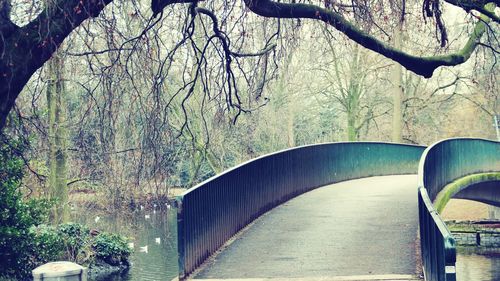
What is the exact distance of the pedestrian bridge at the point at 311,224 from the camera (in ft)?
33.0

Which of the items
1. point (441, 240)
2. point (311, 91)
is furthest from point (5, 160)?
point (311, 91)

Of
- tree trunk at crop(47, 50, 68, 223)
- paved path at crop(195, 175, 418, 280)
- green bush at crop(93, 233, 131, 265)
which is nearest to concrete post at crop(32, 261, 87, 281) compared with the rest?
paved path at crop(195, 175, 418, 280)

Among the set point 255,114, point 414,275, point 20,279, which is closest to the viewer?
point 414,275

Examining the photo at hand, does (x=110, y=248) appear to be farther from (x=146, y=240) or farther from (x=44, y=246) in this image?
(x=44, y=246)

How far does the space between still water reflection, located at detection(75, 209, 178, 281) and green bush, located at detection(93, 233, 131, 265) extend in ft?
1.69

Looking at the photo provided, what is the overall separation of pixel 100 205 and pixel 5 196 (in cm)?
1003

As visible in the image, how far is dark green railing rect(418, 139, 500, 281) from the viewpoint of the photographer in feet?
22.3

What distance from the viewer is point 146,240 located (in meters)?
27.8

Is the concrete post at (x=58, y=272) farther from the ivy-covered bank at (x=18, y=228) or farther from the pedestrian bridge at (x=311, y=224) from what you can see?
the ivy-covered bank at (x=18, y=228)

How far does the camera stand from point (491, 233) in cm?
3928

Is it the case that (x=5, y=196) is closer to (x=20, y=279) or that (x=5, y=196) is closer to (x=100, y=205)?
(x=20, y=279)

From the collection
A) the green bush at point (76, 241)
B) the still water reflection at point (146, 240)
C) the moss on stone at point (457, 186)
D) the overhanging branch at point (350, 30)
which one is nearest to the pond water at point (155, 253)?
the still water reflection at point (146, 240)

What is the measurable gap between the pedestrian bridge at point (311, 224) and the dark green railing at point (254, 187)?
0.02 metres

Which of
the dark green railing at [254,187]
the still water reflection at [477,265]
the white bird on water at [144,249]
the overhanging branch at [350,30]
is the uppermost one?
the overhanging branch at [350,30]
